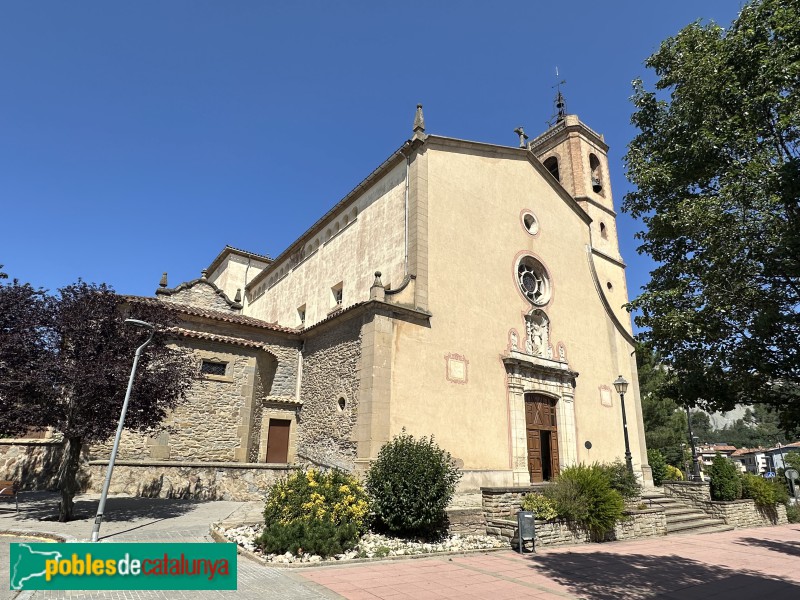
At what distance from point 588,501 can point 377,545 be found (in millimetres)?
5677

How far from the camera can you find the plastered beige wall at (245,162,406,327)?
16.9 meters

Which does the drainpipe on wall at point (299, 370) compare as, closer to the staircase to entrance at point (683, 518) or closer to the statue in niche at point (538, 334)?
the statue in niche at point (538, 334)

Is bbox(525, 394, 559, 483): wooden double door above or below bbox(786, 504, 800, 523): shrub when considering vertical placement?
above

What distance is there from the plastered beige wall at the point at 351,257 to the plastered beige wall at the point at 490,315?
141 centimetres

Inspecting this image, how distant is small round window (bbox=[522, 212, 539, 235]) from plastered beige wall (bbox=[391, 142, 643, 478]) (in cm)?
30

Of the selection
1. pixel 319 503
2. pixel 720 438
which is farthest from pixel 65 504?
pixel 720 438

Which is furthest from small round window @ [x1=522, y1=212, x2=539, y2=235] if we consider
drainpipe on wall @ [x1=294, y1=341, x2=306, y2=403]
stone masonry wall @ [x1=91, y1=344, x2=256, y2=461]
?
stone masonry wall @ [x1=91, y1=344, x2=256, y2=461]

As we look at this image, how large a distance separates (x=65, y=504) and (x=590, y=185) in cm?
2477

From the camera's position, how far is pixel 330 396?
15.5 m

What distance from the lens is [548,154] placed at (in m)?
26.2

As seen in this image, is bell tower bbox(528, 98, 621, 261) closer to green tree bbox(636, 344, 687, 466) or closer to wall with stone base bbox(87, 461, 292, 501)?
green tree bbox(636, 344, 687, 466)

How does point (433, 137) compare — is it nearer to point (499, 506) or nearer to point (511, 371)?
point (511, 371)

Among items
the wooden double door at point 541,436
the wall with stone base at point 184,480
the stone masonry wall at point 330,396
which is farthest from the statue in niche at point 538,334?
the wall with stone base at point 184,480

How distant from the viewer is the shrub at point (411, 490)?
10.6 m
